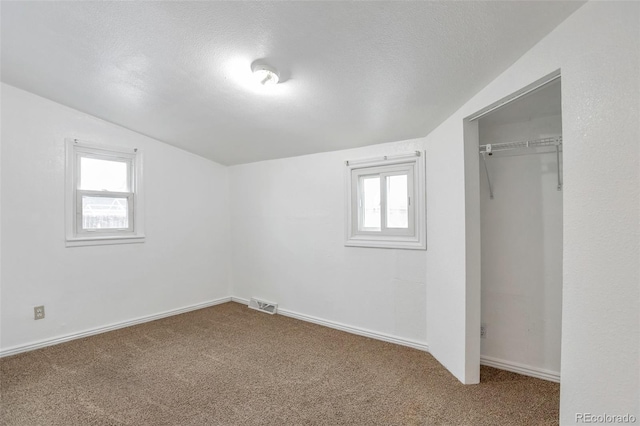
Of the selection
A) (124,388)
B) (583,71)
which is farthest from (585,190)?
(124,388)

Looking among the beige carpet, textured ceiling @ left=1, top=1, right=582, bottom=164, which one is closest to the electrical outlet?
the beige carpet

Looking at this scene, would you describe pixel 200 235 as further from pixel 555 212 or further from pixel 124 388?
pixel 555 212

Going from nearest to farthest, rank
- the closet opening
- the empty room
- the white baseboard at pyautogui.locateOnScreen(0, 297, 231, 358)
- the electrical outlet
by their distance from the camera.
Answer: the empty room, the closet opening, the white baseboard at pyautogui.locateOnScreen(0, 297, 231, 358), the electrical outlet

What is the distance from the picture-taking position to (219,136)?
3.22m

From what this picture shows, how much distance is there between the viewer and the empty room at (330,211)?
1.15 m

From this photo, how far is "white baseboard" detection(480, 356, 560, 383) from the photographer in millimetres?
2072

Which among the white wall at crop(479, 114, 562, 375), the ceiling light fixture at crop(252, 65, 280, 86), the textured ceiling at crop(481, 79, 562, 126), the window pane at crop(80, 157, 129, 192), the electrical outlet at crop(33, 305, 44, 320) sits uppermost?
the ceiling light fixture at crop(252, 65, 280, 86)

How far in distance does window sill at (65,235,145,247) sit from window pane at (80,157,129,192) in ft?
1.81

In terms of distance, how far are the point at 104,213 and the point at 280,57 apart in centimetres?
277

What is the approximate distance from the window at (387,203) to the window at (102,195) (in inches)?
100

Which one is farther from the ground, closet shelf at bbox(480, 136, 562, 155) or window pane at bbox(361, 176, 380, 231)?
closet shelf at bbox(480, 136, 562, 155)

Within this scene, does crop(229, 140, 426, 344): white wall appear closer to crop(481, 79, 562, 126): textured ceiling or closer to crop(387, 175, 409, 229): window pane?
crop(387, 175, 409, 229): window pane

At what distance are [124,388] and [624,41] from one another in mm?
3232

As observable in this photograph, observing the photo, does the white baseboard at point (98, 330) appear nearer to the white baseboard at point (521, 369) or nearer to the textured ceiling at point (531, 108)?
the white baseboard at point (521, 369)
